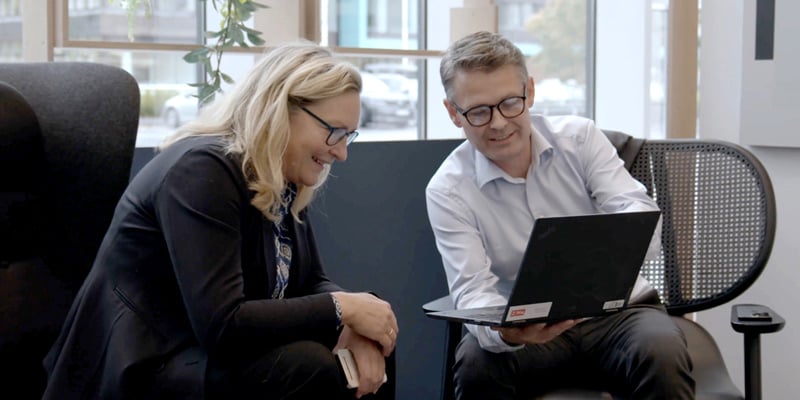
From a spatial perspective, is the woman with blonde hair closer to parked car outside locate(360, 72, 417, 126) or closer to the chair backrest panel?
the chair backrest panel

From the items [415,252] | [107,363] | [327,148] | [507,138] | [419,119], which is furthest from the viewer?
[419,119]

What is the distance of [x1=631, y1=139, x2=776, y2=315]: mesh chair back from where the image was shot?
7.39 ft

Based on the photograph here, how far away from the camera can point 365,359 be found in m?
1.79

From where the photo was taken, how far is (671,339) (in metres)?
1.95

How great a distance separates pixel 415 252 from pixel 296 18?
772 mm

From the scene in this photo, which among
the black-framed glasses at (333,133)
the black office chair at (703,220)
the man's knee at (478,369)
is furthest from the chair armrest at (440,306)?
the black-framed glasses at (333,133)

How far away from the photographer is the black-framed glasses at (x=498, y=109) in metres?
2.15

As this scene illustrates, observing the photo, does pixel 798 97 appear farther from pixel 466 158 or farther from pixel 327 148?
pixel 327 148

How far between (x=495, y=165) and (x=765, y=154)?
1.09m

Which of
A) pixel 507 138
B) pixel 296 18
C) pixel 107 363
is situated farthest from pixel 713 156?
pixel 107 363

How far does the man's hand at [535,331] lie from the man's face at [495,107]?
18.8 inches

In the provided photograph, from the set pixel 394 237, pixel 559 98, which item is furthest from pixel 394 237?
pixel 559 98

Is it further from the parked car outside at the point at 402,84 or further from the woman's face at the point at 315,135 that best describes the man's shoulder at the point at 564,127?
the parked car outside at the point at 402,84

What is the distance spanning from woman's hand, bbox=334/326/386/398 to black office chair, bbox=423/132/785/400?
0.34 meters
